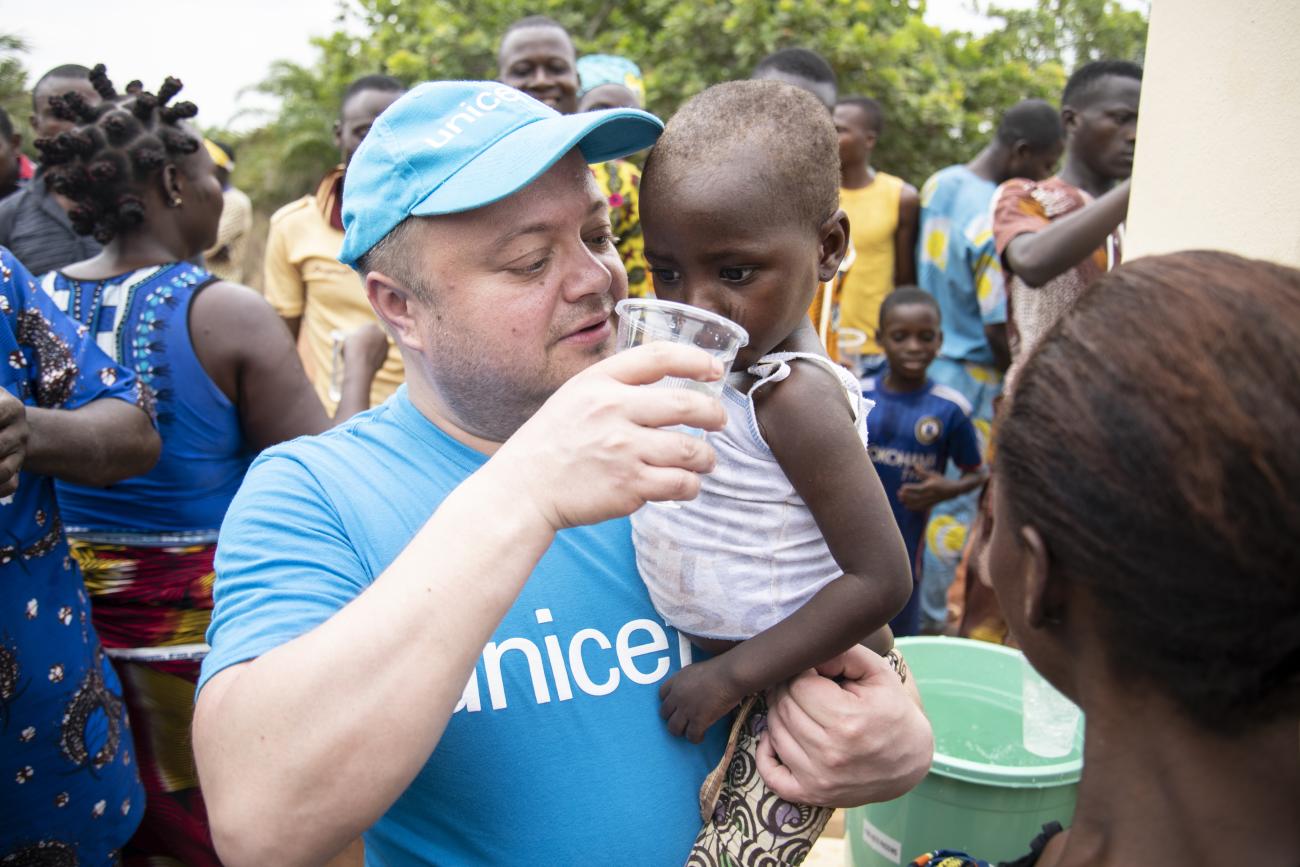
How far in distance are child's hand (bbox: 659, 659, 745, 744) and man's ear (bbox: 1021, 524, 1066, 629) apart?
1.98 feet

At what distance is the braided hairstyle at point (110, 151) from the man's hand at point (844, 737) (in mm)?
2486

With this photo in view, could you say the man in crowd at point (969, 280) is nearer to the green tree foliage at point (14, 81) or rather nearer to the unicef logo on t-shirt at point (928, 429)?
the unicef logo on t-shirt at point (928, 429)

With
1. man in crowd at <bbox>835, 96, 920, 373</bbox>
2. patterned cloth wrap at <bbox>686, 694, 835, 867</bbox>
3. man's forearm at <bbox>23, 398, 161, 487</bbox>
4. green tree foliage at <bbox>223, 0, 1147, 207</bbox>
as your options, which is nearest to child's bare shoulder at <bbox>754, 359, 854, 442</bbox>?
patterned cloth wrap at <bbox>686, 694, 835, 867</bbox>

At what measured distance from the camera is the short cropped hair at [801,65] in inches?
202

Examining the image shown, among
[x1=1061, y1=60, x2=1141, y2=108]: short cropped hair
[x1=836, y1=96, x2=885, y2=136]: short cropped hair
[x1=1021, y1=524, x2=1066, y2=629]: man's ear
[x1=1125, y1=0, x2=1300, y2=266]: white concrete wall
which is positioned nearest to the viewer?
[x1=1021, y1=524, x2=1066, y2=629]: man's ear

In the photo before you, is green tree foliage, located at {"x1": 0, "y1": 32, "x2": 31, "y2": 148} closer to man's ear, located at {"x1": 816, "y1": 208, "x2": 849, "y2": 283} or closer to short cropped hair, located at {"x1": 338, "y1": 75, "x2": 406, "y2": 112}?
short cropped hair, located at {"x1": 338, "y1": 75, "x2": 406, "y2": 112}

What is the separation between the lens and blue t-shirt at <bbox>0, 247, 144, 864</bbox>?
2092 millimetres

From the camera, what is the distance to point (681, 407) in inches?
49.2

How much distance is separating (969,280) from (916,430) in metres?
1.21

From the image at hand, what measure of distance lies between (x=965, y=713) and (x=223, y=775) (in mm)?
2673

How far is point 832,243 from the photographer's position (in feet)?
5.93

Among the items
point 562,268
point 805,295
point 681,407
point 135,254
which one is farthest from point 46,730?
point 805,295

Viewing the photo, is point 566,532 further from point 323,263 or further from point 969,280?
point 969,280

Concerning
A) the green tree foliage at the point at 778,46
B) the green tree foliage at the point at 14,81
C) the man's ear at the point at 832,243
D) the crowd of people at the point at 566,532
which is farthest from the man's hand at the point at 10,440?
the green tree foliage at the point at 14,81
